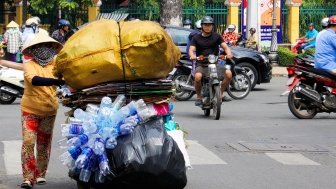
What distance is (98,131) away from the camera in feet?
24.1

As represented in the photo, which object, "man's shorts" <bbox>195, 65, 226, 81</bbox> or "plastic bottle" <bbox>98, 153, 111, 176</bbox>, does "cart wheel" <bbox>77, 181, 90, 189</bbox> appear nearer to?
"plastic bottle" <bbox>98, 153, 111, 176</bbox>

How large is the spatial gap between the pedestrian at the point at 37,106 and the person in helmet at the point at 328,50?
7.15m

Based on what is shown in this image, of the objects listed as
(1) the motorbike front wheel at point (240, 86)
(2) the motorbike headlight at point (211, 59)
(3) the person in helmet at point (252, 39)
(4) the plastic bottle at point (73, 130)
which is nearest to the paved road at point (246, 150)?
(2) the motorbike headlight at point (211, 59)

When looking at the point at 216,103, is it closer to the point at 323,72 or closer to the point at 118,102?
the point at 323,72

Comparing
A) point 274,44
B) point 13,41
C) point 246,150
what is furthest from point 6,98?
point 274,44

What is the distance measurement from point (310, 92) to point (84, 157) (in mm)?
7889

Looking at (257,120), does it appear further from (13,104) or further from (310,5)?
(310,5)

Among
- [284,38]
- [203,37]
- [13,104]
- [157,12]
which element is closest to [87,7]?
[157,12]

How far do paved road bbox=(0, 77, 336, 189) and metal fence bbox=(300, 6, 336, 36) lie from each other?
19179 mm

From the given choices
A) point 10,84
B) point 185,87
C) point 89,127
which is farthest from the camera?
point 10,84

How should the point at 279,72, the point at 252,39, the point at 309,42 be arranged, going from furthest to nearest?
the point at 252,39 → the point at 309,42 → the point at 279,72

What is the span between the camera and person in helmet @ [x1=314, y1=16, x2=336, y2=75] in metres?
14.6

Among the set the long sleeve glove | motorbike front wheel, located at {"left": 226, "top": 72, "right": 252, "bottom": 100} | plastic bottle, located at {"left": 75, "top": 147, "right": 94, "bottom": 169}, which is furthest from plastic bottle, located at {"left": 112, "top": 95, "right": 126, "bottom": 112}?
motorbike front wheel, located at {"left": 226, "top": 72, "right": 252, "bottom": 100}

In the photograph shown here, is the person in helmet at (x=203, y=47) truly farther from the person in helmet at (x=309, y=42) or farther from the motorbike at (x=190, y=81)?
the person in helmet at (x=309, y=42)
